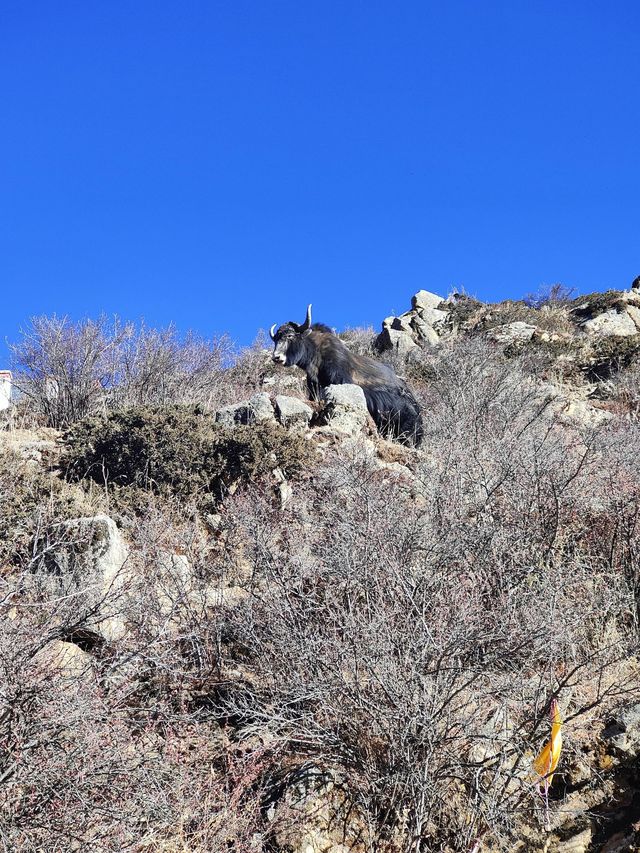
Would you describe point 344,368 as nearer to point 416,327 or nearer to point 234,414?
point 234,414

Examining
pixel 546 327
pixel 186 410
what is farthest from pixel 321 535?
pixel 546 327

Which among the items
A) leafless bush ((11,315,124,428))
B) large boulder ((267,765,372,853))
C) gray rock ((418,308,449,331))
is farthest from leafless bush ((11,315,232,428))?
gray rock ((418,308,449,331))

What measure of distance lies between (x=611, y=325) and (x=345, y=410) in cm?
1183

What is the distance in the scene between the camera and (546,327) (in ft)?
61.9

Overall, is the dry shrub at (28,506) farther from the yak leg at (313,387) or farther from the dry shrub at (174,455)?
the yak leg at (313,387)

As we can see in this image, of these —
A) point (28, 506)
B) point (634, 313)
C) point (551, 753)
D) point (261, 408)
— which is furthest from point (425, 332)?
point (551, 753)

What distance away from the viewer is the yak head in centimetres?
1235

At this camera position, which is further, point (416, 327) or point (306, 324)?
point (416, 327)

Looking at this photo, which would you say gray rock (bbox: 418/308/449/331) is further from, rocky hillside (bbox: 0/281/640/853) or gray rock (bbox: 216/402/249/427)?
rocky hillside (bbox: 0/281/640/853)

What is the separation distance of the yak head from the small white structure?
429 cm

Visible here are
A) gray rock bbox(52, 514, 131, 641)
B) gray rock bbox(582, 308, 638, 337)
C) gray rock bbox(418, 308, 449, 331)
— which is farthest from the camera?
gray rock bbox(418, 308, 449, 331)

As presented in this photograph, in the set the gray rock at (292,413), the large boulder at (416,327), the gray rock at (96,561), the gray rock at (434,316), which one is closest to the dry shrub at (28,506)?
the gray rock at (96,561)

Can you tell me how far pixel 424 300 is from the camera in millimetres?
21625

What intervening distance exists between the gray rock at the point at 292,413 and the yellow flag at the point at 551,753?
5810 millimetres
